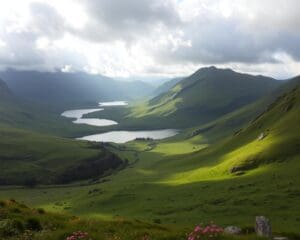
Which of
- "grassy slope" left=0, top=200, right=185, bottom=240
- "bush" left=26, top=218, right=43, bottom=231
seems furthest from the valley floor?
Answer: "bush" left=26, top=218, right=43, bottom=231

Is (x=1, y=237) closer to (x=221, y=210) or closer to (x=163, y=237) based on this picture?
(x=163, y=237)

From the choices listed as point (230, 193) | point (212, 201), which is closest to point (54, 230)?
point (212, 201)

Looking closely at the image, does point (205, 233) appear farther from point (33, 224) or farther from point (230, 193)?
point (230, 193)

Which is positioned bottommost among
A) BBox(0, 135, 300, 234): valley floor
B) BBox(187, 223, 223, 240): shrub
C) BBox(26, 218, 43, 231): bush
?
BBox(0, 135, 300, 234): valley floor

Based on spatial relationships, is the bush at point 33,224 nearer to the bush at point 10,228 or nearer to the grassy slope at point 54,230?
the grassy slope at point 54,230

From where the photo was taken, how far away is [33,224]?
92.0 ft

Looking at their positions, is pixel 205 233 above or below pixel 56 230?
above

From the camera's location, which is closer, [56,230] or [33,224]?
[56,230]

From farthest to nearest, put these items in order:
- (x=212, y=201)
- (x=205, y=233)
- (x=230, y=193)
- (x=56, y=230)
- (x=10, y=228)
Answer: (x=230, y=193)
(x=212, y=201)
(x=56, y=230)
(x=10, y=228)
(x=205, y=233)

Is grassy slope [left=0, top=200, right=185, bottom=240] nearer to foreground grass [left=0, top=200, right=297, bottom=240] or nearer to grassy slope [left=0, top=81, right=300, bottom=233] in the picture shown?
foreground grass [left=0, top=200, right=297, bottom=240]

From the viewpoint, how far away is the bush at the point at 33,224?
27.7m

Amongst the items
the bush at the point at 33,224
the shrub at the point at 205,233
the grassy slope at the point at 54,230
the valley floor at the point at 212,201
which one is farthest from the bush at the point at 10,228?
the valley floor at the point at 212,201

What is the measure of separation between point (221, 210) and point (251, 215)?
25.8ft

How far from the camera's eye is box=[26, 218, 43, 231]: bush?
90.9 feet
